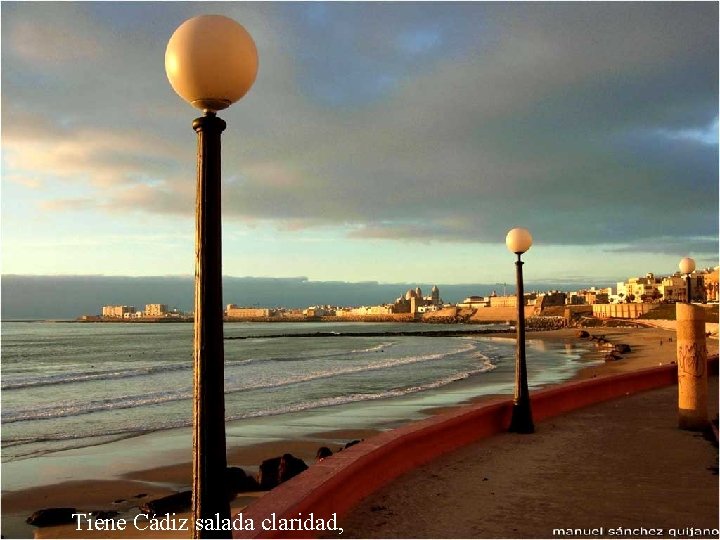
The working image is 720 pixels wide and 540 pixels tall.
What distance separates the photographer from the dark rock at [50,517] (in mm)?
8867

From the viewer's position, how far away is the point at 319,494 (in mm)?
4656

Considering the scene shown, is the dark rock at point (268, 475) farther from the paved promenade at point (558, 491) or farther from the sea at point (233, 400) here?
the sea at point (233, 400)

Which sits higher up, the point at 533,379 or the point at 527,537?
the point at 527,537

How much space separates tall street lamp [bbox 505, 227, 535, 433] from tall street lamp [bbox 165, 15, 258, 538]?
20.7 ft

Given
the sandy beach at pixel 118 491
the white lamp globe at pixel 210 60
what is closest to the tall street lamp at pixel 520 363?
the sandy beach at pixel 118 491

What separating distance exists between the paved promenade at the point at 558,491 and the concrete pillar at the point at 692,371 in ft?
0.97

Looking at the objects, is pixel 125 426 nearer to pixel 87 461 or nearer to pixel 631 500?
pixel 87 461

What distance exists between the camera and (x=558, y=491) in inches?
237

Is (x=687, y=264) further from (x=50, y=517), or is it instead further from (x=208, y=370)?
(x=50, y=517)

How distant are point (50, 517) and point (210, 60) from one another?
8081mm

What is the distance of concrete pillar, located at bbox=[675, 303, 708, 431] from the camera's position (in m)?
8.98

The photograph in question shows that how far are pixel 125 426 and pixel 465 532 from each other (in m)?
14.5

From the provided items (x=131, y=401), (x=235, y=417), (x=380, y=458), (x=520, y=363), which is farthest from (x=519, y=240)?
(x=131, y=401)

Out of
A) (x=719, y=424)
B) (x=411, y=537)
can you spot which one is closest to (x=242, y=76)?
(x=411, y=537)
